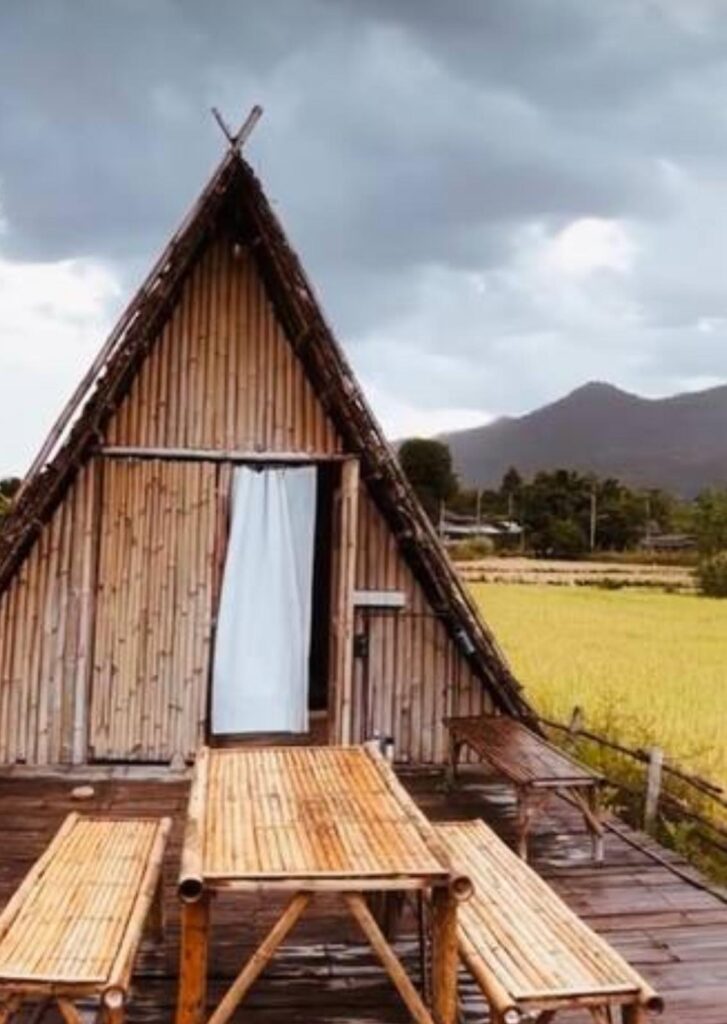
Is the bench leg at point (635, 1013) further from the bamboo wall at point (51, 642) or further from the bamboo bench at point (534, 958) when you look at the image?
the bamboo wall at point (51, 642)

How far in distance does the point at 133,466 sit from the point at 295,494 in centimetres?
113

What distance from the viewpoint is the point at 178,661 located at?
747 centimetres

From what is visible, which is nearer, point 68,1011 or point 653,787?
point 68,1011

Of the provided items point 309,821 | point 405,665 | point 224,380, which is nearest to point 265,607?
point 405,665

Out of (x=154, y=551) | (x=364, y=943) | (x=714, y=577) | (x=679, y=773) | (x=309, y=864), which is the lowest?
(x=364, y=943)

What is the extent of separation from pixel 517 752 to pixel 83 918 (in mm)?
3253

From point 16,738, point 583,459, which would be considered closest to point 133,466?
point 16,738

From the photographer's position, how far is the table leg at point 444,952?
123 inches

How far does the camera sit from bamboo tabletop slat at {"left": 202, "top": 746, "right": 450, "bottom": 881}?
10.3ft

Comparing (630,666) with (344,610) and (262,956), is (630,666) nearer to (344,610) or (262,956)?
(344,610)

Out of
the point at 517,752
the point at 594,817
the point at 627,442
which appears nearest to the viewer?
the point at 594,817

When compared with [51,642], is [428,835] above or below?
below

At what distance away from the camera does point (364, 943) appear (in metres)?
4.49

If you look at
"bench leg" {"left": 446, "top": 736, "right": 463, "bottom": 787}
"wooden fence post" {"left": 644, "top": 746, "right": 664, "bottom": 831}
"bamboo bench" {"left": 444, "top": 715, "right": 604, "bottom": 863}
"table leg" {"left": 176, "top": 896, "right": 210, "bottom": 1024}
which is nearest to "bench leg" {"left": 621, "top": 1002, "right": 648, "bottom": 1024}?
"table leg" {"left": 176, "top": 896, "right": 210, "bottom": 1024}
